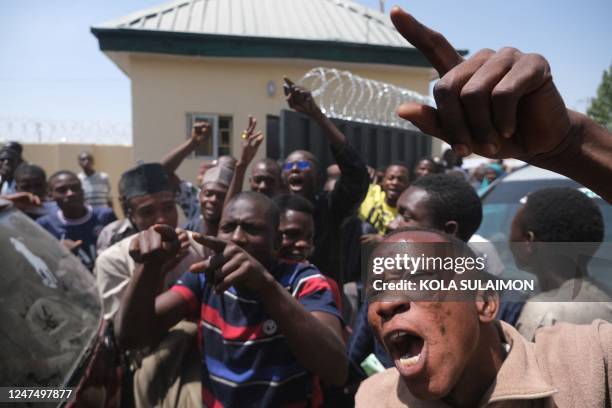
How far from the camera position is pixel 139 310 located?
2154mm

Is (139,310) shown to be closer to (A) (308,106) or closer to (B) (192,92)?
(A) (308,106)

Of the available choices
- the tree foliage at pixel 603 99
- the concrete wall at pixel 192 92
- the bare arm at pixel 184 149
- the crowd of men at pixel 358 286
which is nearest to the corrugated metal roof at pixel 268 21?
the concrete wall at pixel 192 92

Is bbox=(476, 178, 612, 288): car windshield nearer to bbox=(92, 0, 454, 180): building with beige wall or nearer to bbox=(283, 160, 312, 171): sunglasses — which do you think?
bbox=(283, 160, 312, 171): sunglasses

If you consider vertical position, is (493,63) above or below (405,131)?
above

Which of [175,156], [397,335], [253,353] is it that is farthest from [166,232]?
[175,156]

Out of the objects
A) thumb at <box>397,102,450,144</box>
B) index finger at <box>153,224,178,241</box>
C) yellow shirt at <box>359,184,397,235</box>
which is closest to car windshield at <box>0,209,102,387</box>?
index finger at <box>153,224,178,241</box>

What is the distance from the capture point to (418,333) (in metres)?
1.34

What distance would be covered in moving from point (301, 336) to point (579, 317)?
0.91 m

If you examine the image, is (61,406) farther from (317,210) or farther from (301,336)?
(317,210)

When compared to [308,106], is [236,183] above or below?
below

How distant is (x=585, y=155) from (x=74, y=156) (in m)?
14.5

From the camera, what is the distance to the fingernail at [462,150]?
88 centimetres

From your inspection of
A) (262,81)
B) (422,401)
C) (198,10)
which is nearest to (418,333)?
(422,401)

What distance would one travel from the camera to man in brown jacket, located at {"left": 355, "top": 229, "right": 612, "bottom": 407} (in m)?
1.30
